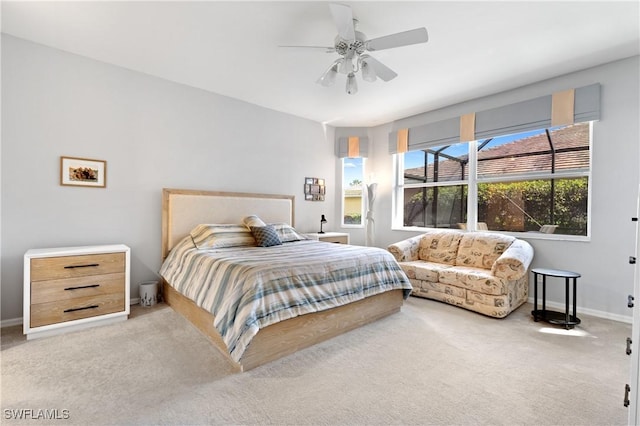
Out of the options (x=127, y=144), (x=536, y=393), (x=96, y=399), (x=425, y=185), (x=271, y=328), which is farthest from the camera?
(x=425, y=185)

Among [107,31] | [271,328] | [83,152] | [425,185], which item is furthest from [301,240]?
[107,31]

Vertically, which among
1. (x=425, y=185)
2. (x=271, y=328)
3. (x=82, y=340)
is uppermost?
(x=425, y=185)

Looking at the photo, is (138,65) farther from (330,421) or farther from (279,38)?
(330,421)

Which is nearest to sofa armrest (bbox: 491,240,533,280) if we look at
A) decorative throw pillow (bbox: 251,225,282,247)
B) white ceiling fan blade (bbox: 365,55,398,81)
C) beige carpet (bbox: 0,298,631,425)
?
beige carpet (bbox: 0,298,631,425)

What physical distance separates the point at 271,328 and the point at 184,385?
663mm

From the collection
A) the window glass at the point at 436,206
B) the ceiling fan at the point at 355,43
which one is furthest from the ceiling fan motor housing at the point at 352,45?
the window glass at the point at 436,206

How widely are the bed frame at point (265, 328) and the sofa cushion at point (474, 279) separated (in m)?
0.72

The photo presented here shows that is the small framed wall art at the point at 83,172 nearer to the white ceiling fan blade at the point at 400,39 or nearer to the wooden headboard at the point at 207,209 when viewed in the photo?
the wooden headboard at the point at 207,209

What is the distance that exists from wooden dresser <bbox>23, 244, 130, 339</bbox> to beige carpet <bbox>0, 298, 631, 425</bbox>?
153 mm

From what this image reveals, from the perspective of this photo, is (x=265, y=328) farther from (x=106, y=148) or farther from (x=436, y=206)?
(x=436, y=206)

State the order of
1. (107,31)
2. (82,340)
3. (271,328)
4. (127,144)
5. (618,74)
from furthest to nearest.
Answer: (127,144)
(618,74)
(107,31)
(82,340)
(271,328)

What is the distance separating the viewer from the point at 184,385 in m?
1.96

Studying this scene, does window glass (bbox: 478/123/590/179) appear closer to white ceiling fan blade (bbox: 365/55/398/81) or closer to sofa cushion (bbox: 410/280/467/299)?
sofa cushion (bbox: 410/280/467/299)

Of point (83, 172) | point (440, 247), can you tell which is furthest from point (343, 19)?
point (440, 247)
